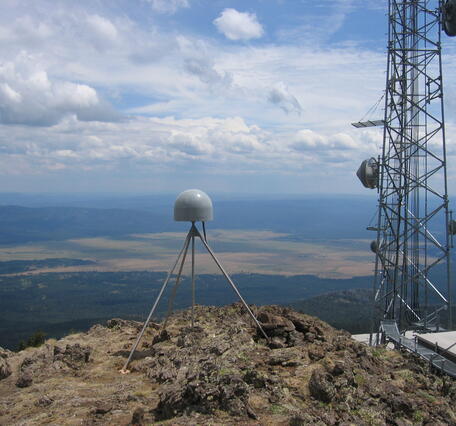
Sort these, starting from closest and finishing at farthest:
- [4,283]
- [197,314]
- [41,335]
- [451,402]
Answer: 1. [451,402]
2. [197,314]
3. [41,335]
4. [4,283]

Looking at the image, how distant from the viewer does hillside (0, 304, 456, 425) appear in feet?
27.5

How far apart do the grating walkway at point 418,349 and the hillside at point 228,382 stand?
1.83m

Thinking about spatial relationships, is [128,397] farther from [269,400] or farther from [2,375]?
[2,375]

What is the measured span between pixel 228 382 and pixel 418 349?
967cm

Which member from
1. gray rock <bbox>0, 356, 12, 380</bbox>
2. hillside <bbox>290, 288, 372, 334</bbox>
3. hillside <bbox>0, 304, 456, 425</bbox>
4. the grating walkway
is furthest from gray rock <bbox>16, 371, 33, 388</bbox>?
hillside <bbox>290, 288, 372, 334</bbox>

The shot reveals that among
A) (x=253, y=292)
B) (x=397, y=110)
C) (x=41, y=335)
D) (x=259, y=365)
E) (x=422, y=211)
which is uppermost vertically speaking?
(x=397, y=110)

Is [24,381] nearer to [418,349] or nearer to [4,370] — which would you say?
[4,370]

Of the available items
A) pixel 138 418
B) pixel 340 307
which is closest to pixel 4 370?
pixel 138 418

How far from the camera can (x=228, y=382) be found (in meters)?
8.73

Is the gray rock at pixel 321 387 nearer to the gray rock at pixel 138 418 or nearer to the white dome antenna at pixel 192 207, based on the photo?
the gray rock at pixel 138 418

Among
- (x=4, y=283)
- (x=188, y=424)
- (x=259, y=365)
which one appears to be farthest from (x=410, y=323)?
(x=4, y=283)

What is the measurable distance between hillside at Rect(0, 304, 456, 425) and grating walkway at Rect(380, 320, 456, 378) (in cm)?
183

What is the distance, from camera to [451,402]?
33.2ft

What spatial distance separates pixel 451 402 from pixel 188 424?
603 cm
